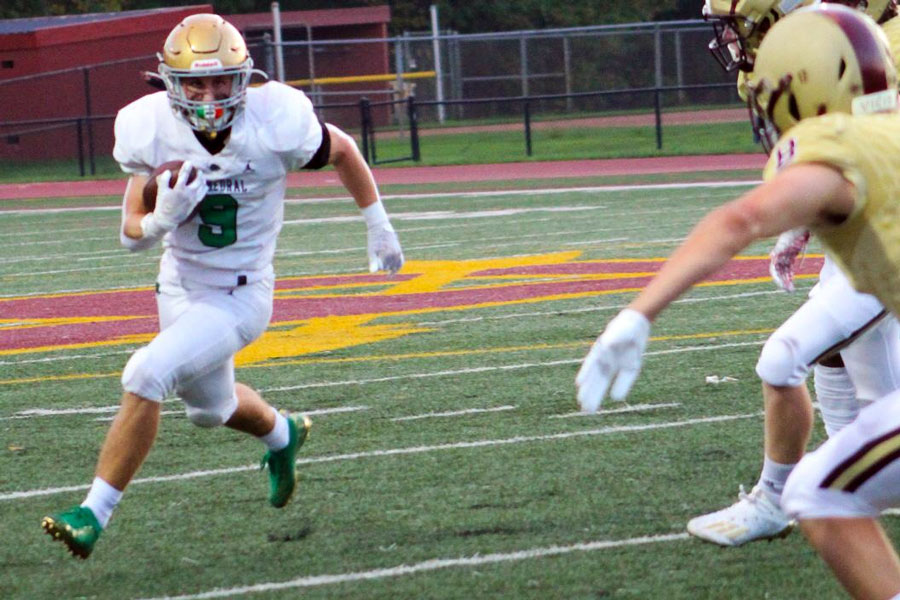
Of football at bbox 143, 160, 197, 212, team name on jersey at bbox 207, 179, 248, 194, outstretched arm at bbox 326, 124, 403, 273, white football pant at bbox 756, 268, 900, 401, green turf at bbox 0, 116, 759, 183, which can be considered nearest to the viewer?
white football pant at bbox 756, 268, 900, 401

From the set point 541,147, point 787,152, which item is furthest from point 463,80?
point 787,152

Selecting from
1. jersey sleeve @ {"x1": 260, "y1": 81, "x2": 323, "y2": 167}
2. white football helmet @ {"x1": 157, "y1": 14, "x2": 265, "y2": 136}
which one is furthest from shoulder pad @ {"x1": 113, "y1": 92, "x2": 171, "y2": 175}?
jersey sleeve @ {"x1": 260, "y1": 81, "x2": 323, "y2": 167}

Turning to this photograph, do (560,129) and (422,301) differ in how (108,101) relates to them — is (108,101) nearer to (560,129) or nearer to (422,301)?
(560,129)

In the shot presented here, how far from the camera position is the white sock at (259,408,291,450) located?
16.7 feet

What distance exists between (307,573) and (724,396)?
8.54 feet

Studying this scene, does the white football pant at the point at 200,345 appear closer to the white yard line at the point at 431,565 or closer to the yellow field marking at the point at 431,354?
the white yard line at the point at 431,565

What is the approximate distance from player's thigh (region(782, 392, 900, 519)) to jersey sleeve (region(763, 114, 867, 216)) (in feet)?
1.41

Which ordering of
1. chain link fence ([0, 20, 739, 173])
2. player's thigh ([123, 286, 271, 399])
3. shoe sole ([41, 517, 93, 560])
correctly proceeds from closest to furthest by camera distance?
shoe sole ([41, 517, 93, 560]), player's thigh ([123, 286, 271, 399]), chain link fence ([0, 20, 739, 173])

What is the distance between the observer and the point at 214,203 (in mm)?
4855

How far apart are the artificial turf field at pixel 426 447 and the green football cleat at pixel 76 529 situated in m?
0.11

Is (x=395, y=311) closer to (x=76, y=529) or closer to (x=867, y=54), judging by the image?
(x=76, y=529)

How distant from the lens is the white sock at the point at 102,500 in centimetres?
441

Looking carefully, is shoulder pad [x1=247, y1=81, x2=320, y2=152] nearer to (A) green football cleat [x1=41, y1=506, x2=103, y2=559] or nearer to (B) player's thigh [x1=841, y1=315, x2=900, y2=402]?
(A) green football cleat [x1=41, y1=506, x2=103, y2=559]

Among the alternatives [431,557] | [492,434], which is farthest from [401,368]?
[431,557]
